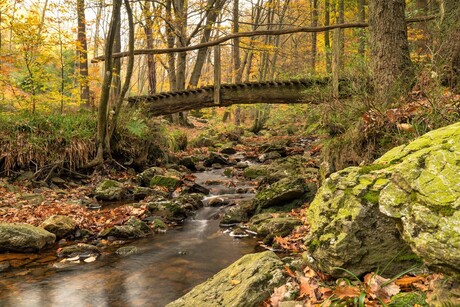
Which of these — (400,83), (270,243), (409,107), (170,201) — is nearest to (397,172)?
(409,107)

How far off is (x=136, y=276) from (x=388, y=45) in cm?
540

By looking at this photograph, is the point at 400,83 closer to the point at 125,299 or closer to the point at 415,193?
the point at 415,193

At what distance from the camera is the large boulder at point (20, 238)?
533 centimetres

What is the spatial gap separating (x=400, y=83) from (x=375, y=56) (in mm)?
786

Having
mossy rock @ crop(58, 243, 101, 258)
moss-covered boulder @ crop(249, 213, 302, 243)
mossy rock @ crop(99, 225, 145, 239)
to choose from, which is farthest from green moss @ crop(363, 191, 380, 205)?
mossy rock @ crop(99, 225, 145, 239)

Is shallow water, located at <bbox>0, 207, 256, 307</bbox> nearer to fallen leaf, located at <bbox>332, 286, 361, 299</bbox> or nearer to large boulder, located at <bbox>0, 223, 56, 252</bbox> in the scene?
large boulder, located at <bbox>0, 223, 56, 252</bbox>

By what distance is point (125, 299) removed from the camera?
4.27 m

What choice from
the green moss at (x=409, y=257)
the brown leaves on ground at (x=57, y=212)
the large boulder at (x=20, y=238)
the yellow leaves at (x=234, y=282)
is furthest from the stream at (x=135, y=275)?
the green moss at (x=409, y=257)

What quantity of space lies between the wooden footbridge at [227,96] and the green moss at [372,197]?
322 inches

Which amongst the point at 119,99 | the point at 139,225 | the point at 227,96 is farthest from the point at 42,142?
the point at 227,96

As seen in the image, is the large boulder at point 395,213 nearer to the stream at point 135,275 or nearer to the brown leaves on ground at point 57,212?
the stream at point 135,275

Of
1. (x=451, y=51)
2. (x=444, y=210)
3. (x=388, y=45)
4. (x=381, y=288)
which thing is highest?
(x=388, y=45)

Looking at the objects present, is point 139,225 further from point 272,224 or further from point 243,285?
point 243,285

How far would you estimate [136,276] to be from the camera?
4.90 metres
